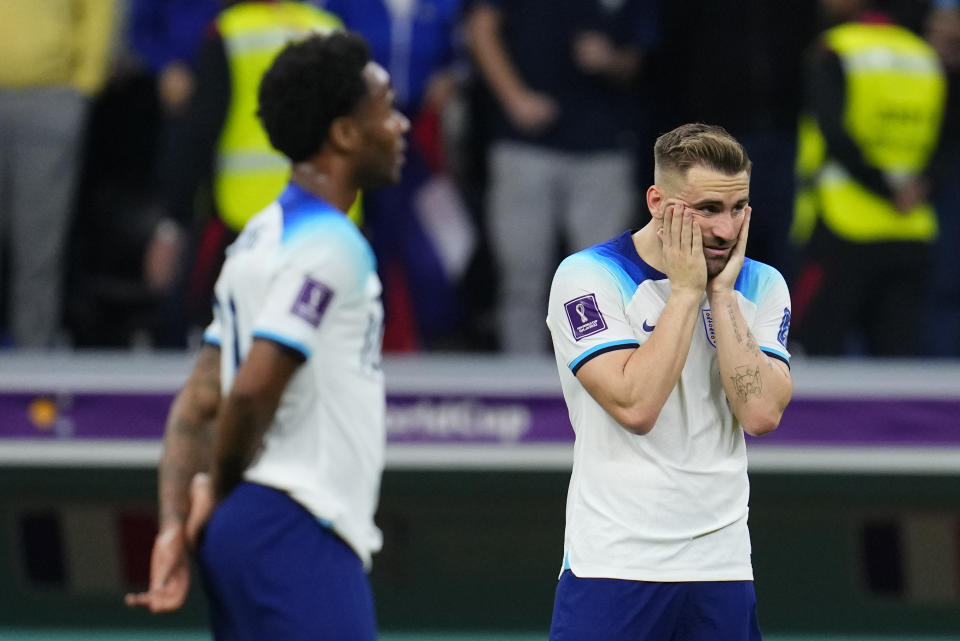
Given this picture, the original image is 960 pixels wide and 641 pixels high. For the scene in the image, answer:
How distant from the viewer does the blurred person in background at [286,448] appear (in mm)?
2877

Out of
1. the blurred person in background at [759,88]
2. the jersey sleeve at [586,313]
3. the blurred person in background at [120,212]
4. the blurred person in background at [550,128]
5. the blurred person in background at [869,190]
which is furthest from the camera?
the blurred person in background at [120,212]

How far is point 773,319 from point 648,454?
0.37m

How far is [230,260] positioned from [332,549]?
0.58 m

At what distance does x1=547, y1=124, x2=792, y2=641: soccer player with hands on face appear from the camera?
2887 millimetres

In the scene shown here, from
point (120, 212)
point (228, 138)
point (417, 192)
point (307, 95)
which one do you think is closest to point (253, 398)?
point (307, 95)

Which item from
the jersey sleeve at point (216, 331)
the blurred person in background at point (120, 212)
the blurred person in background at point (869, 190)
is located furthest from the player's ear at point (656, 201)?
the blurred person in background at point (120, 212)

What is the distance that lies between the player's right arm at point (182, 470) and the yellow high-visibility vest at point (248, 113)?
2541 millimetres

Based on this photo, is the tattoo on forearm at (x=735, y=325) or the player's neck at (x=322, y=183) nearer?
the tattoo on forearm at (x=735, y=325)

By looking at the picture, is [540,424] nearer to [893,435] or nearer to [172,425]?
[893,435]

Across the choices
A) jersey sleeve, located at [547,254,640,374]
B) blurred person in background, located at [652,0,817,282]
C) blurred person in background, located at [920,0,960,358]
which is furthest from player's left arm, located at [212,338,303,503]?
blurred person in background, located at [920,0,960,358]

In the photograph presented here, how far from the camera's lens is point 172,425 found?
3.09 metres

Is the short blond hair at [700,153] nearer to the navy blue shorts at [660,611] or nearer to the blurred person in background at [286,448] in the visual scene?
the blurred person in background at [286,448]

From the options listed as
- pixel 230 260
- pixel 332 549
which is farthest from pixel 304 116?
pixel 332 549

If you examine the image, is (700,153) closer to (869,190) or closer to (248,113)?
(248,113)
